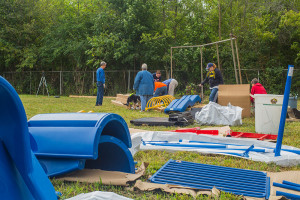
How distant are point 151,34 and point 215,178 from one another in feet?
65.2

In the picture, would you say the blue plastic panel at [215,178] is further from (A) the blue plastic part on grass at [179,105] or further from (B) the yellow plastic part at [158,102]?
(B) the yellow plastic part at [158,102]

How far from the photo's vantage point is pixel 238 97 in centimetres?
994

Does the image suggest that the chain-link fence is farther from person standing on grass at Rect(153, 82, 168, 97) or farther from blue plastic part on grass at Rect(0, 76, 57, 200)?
blue plastic part on grass at Rect(0, 76, 57, 200)

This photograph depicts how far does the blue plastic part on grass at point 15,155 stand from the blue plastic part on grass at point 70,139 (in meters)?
1.38

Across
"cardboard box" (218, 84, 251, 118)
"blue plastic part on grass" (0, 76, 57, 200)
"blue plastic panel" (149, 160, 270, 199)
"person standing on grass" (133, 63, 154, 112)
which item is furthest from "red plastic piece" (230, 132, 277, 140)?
"person standing on grass" (133, 63, 154, 112)

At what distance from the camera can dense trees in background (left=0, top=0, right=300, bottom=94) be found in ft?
71.4

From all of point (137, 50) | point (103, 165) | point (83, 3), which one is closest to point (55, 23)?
point (83, 3)

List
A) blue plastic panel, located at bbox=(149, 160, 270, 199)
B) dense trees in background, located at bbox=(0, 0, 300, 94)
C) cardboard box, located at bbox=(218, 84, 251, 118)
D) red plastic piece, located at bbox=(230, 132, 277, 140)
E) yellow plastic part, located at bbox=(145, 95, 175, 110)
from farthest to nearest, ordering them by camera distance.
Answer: dense trees in background, located at bbox=(0, 0, 300, 94) → yellow plastic part, located at bbox=(145, 95, 175, 110) → cardboard box, located at bbox=(218, 84, 251, 118) → red plastic piece, located at bbox=(230, 132, 277, 140) → blue plastic panel, located at bbox=(149, 160, 270, 199)

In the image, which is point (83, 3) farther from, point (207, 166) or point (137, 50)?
point (207, 166)

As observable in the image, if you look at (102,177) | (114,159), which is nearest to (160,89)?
(114,159)

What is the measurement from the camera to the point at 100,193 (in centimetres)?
256

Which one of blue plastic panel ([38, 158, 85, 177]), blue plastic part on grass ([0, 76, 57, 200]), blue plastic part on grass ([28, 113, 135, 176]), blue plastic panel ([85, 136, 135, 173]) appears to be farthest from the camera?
blue plastic panel ([85, 136, 135, 173])

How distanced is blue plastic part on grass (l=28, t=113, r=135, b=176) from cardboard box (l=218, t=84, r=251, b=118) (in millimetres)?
7213

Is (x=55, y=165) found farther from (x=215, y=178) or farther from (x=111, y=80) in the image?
(x=111, y=80)
